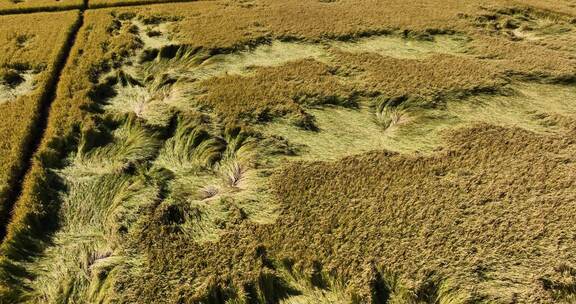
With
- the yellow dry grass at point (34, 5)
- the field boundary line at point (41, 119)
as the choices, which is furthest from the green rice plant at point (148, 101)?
the yellow dry grass at point (34, 5)

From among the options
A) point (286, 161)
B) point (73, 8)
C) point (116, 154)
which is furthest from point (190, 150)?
→ point (73, 8)

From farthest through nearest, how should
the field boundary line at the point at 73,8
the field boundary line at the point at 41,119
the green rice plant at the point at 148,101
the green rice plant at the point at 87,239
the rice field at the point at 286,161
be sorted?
the field boundary line at the point at 73,8, the green rice plant at the point at 148,101, the field boundary line at the point at 41,119, the rice field at the point at 286,161, the green rice plant at the point at 87,239

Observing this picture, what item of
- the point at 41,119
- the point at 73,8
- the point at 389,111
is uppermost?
the point at 73,8

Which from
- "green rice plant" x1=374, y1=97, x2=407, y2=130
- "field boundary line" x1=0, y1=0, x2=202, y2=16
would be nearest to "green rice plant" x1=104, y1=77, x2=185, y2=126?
"green rice plant" x1=374, y1=97, x2=407, y2=130

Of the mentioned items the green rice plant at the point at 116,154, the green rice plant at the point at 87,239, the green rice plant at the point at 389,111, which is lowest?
the green rice plant at the point at 87,239

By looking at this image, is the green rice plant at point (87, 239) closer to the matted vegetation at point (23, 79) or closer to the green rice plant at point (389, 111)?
the matted vegetation at point (23, 79)

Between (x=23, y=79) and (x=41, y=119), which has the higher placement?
(x=23, y=79)

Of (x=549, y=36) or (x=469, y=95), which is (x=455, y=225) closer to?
(x=469, y=95)

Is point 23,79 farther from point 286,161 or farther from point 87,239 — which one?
point 286,161

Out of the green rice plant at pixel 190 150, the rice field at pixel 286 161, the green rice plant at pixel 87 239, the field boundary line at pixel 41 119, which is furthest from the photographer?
the green rice plant at pixel 190 150
